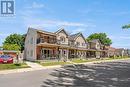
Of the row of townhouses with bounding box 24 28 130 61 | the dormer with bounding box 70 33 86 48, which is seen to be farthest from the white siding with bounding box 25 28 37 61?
the dormer with bounding box 70 33 86 48

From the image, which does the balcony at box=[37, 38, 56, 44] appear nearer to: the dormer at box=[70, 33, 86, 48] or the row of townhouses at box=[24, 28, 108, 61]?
the row of townhouses at box=[24, 28, 108, 61]

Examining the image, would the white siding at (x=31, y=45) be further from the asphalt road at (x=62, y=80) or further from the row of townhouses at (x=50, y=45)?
the asphalt road at (x=62, y=80)

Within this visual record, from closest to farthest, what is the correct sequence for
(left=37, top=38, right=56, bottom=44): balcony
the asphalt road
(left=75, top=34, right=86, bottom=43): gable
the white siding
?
the asphalt road < (left=37, top=38, right=56, bottom=44): balcony < the white siding < (left=75, top=34, right=86, bottom=43): gable

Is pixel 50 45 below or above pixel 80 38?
below

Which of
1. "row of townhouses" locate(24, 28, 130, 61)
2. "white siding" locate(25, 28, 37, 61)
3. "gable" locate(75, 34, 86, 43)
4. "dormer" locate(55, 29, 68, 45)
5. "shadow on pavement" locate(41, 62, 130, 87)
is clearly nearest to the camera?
"shadow on pavement" locate(41, 62, 130, 87)

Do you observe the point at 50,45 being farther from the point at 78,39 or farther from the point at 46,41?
the point at 78,39

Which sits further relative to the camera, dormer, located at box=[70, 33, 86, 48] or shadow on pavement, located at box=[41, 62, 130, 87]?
dormer, located at box=[70, 33, 86, 48]

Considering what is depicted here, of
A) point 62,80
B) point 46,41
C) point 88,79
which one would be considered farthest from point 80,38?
point 62,80

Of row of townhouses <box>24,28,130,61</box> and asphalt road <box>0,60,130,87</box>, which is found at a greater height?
row of townhouses <box>24,28,130,61</box>

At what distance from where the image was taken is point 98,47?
80.2 meters

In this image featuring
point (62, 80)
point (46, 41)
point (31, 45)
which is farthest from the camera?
point (31, 45)

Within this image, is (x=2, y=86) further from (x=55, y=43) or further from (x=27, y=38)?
(x=27, y=38)

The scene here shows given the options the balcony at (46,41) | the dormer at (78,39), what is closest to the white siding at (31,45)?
the balcony at (46,41)

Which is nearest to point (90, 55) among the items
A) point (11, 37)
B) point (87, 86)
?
point (11, 37)
